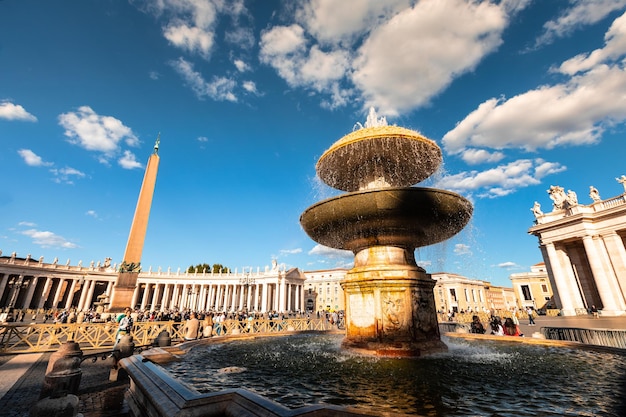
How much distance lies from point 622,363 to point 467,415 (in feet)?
17.4

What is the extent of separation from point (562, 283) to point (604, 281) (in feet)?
11.5

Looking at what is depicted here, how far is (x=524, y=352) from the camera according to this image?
7168 millimetres

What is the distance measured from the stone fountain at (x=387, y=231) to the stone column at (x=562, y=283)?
28.3 metres

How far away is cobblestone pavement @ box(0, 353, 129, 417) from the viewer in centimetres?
439

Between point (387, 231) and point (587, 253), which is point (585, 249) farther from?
point (387, 231)

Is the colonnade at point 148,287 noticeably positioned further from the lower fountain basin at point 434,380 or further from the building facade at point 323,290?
the lower fountain basin at point 434,380

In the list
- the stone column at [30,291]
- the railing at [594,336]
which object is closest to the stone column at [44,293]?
the stone column at [30,291]

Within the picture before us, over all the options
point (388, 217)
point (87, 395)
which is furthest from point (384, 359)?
point (87, 395)

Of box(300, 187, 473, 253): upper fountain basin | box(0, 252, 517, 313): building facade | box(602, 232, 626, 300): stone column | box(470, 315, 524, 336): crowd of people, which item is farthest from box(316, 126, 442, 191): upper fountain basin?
box(0, 252, 517, 313): building facade

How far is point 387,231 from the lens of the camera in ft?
24.4

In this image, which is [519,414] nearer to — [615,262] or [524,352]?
[524,352]

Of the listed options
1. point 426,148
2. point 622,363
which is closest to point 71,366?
point 426,148

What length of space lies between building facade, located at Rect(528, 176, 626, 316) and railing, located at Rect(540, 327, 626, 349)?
66.8ft

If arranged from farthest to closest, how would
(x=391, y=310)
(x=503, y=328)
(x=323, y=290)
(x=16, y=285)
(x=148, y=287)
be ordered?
(x=323, y=290) < (x=148, y=287) < (x=16, y=285) < (x=503, y=328) < (x=391, y=310)
